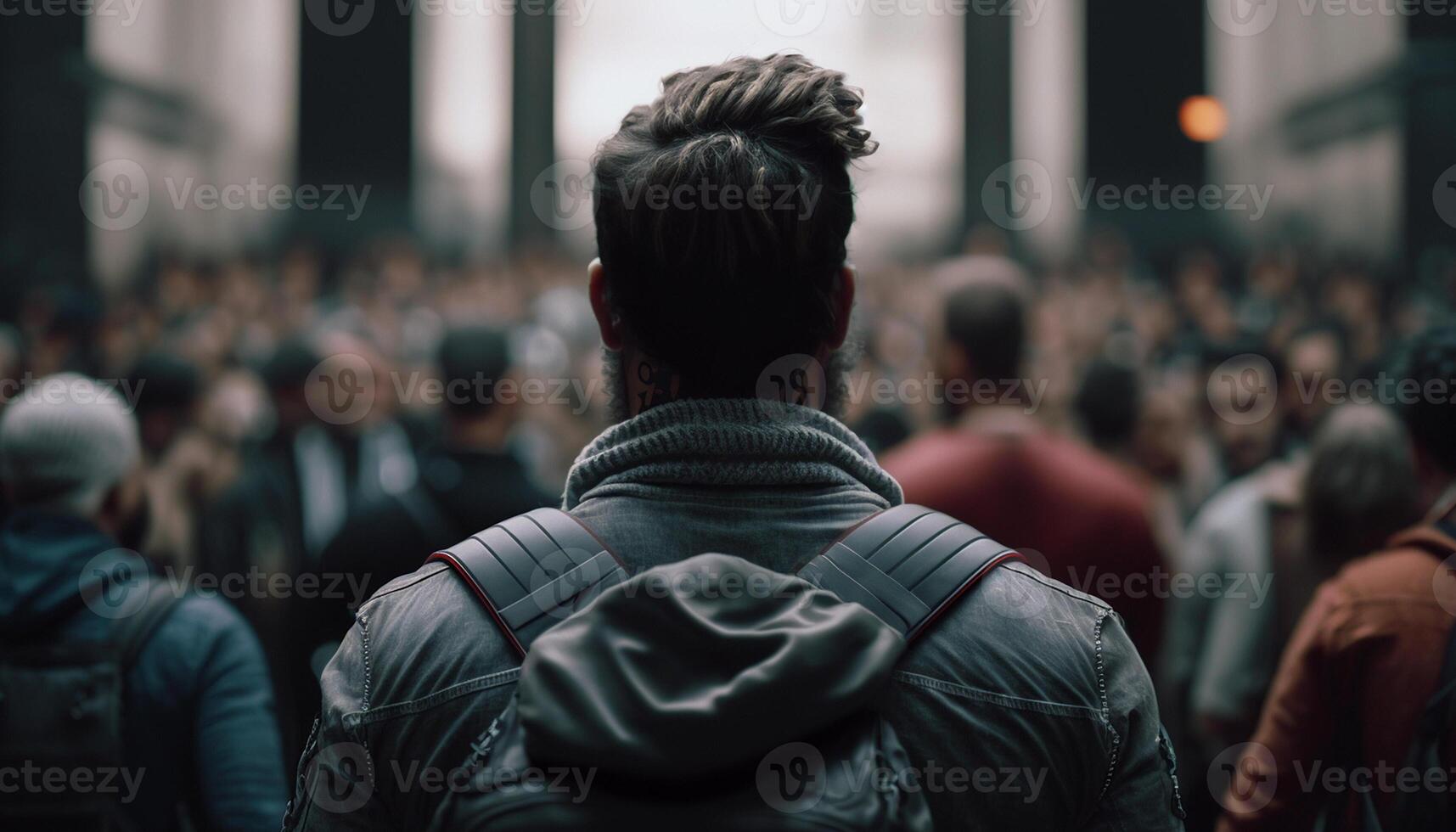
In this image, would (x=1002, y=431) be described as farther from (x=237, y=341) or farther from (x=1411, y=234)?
(x=1411, y=234)

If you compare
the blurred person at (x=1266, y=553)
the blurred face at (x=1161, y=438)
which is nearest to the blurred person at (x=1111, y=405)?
the blurred person at (x=1266, y=553)

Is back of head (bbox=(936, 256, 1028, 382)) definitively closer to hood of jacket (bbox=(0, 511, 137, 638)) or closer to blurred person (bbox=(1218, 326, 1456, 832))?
blurred person (bbox=(1218, 326, 1456, 832))

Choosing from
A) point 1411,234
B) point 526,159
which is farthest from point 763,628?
point 526,159

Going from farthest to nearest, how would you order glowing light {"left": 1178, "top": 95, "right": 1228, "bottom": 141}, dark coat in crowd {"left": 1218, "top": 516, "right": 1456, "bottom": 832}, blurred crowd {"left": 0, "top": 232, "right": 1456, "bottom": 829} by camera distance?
glowing light {"left": 1178, "top": 95, "right": 1228, "bottom": 141}
blurred crowd {"left": 0, "top": 232, "right": 1456, "bottom": 829}
dark coat in crowd {"left": 1218, "top": 516, "right": 1456, "bottom": 832}

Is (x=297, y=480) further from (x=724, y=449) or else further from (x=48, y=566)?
(x=724, y=449)

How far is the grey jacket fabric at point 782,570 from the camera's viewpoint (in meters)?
1.33

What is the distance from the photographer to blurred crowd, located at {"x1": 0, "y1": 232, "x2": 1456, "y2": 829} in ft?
10.8

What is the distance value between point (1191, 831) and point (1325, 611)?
A: 1917mm

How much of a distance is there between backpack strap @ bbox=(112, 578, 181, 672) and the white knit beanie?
0.88 feet

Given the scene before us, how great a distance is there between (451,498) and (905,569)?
2.18 meters

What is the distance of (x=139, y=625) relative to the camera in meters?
2.46

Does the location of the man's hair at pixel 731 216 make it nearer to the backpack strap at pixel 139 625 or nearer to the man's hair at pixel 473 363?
the backpack strap at pixel 139 625

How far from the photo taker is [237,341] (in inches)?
396

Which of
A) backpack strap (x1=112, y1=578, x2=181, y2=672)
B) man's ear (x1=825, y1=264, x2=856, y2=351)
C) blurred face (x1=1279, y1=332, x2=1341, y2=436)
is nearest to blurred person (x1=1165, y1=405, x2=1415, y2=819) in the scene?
blurred face (x1=1279, y1=332, x2=1341, y2=436)
